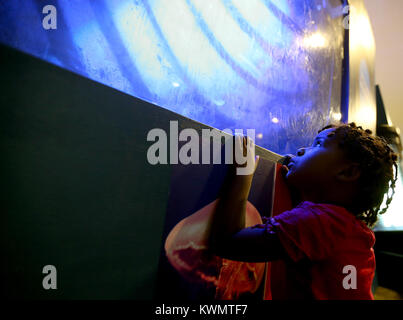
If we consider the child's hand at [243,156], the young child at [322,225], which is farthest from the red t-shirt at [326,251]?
the child's hand at [243,156]

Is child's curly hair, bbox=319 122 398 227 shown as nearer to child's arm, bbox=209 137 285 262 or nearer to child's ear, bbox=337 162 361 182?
child's ear, bbox=337 162 361 182

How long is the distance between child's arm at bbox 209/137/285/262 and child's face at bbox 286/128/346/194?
0.22 metres

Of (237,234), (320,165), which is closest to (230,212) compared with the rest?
(237,234)

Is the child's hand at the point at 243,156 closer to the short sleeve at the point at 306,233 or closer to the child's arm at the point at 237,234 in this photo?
the child's arm at the point at 237,234

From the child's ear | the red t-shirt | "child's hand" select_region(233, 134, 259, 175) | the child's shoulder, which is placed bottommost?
the red t-shirt

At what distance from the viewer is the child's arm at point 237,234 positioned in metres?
0.48

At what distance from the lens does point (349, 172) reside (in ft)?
1.95

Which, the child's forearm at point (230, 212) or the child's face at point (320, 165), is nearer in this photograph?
the child's forearm at point (230, 212)

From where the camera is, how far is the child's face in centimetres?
60

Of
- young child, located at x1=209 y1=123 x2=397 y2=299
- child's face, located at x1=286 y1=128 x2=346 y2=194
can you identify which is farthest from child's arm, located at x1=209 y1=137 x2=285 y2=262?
child's face, located at x1=286 y1=128 x2=346 y2=194

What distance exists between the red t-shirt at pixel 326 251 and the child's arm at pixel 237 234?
0.09ft

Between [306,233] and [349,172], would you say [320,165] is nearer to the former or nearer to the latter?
[349,172]

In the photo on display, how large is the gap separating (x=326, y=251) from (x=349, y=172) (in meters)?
0.22
